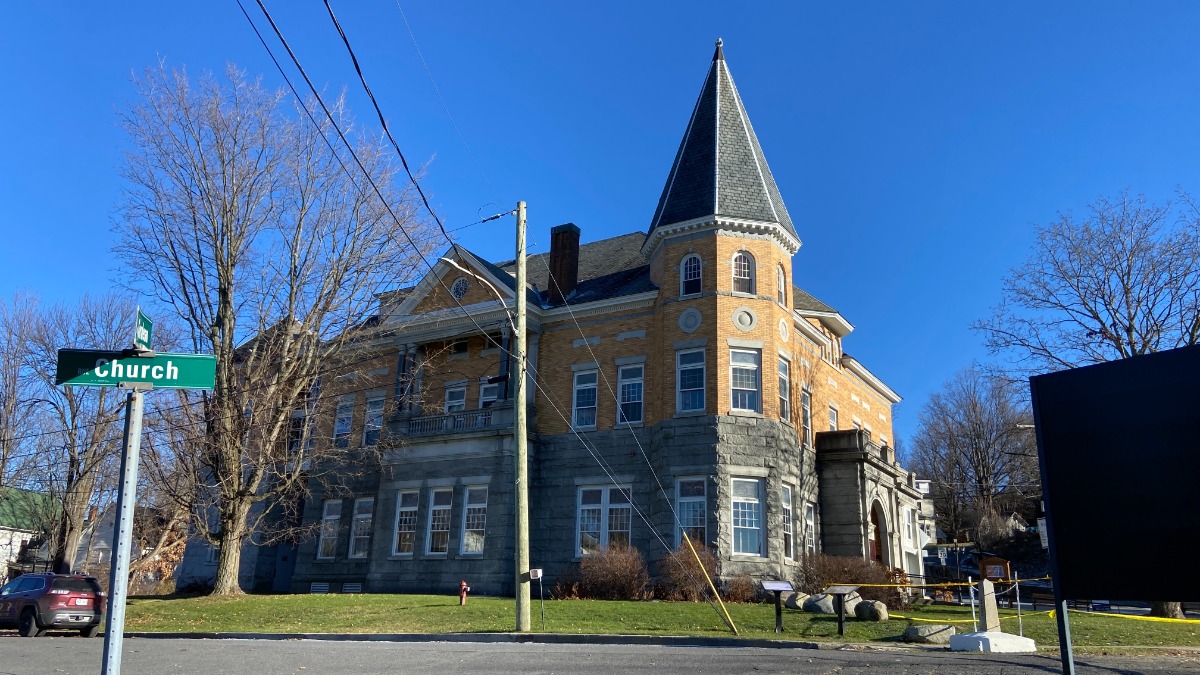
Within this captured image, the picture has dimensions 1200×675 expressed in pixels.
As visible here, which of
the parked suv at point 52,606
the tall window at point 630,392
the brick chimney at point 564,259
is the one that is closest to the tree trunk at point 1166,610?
the tall window at point 630,392

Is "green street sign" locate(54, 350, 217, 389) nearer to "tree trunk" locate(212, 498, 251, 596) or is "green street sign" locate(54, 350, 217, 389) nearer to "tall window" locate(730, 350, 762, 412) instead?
"tree trunk" locate(212, 498, 251, 596)

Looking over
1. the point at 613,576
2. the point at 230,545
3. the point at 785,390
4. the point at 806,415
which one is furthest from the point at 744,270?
the point at 230,545

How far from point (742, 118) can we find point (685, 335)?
28.1ft

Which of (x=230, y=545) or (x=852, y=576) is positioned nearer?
(x=852, y=576)

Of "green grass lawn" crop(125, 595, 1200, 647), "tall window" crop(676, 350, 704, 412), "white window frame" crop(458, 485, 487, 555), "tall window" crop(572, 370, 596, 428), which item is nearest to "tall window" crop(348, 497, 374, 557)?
"white window frame" crop(458, 485, 487, 555)

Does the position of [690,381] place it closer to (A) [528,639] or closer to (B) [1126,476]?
(A) [528,639]

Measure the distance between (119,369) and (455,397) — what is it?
27854 mm

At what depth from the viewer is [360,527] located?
109 ft

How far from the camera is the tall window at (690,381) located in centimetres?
2758

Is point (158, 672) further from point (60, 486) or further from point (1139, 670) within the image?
point (60, 486)

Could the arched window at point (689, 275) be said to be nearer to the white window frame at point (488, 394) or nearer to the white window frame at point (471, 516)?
the white window frame at point (488, 394)

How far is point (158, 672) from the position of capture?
37.5 ft

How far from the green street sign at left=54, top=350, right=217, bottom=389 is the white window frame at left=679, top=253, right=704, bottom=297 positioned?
23.3 metres

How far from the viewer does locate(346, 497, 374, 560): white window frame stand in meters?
33.0
